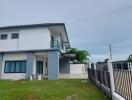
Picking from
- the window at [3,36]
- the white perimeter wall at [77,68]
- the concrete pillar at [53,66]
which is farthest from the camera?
the white perimeter wall at [77,68]

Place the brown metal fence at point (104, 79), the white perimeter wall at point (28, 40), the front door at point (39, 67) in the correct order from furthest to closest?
the front door at point (39, 67) < the white perimeter wall at point (28, 40) < the brown metal fence at point (104, 79)

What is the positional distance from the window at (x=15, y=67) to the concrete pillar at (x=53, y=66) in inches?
132

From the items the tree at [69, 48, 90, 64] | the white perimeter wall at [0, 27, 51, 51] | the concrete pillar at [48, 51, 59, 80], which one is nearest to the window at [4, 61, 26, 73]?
the white perimeter wall at [0, 27, 51, 51]

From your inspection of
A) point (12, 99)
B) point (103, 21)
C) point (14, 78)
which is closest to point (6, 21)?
point (14, 78)

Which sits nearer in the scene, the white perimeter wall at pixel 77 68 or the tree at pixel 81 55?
the white perimeter wall at pixel 77 68

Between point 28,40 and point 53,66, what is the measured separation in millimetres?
4702

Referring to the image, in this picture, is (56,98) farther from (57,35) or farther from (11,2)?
(57,35)

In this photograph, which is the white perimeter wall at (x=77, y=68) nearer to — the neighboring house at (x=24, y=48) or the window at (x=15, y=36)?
the neighboring house at (x=24, y=48)

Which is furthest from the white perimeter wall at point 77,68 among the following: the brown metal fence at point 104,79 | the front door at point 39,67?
the brown metal fence at point 104,79

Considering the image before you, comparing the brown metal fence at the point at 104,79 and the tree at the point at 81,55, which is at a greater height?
the tree at the point at 81,55

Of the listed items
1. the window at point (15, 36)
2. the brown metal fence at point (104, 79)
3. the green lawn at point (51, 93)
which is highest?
the window at point (15, 36)

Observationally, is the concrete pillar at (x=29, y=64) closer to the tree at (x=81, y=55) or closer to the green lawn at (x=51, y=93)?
the green lawn at (x=51, y=93)

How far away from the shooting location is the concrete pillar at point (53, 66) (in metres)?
19.2

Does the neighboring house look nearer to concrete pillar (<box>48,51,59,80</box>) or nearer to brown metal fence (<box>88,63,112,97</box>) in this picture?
concrete pillar (<box>48,51,59,80</box>)
